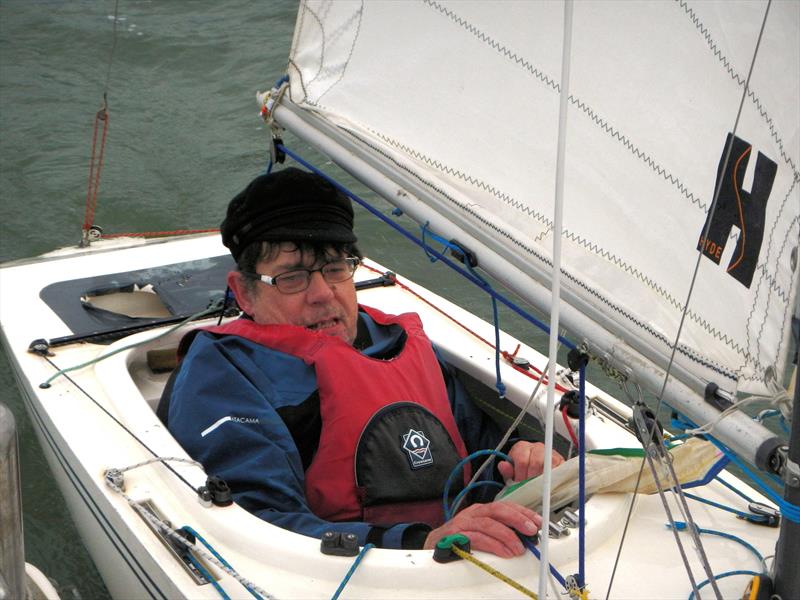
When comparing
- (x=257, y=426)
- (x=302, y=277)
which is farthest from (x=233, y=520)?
(x=302, y=277)

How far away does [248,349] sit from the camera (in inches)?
79.0

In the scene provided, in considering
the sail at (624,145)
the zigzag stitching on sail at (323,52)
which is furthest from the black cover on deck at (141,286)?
the sail at (624,145)

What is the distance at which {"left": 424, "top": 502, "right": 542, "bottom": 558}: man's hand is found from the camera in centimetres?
167

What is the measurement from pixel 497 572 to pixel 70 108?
5.29 metres

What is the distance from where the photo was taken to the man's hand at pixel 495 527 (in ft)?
5.46

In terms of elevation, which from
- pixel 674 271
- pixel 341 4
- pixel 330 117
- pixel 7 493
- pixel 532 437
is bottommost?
pixel 7 493

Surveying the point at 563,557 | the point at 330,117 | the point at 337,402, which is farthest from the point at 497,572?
the point at 330,117

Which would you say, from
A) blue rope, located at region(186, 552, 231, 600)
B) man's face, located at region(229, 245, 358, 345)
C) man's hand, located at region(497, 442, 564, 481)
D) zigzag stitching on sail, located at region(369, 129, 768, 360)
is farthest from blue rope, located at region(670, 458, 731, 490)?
blue rope, located at region(186, 552, 231, 600)

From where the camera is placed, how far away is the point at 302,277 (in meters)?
2.04

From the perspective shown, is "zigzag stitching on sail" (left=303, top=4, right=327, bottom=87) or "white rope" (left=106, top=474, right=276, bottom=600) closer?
"white rope" (left=106, top=474, right=276, bottom=600)

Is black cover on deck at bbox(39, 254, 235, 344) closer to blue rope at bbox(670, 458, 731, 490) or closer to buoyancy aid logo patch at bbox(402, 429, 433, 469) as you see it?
buoyancy aid logo patch at bbox(402, 429, 433, 469)

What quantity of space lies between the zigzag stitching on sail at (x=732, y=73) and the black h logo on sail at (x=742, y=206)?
0.02m

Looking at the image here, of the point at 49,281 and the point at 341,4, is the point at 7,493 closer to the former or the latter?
the point at 341,4

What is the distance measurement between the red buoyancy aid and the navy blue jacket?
4 centimetres
